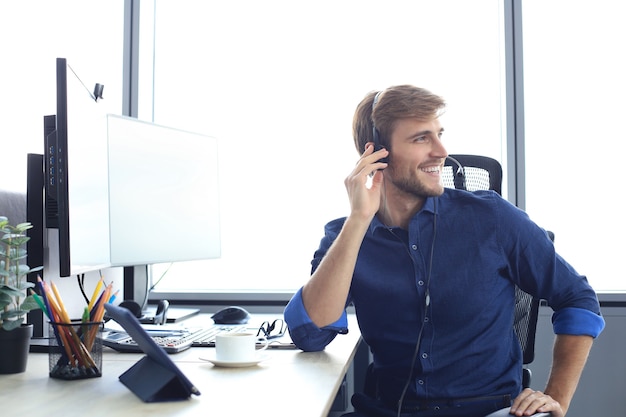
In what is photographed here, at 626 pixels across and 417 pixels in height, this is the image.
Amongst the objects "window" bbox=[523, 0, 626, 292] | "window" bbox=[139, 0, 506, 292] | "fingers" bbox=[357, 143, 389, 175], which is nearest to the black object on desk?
"fingers" bbox=[357, 143, 389, 175]

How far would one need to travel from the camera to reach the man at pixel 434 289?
4.91ft

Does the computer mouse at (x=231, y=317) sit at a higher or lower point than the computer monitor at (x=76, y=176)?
lower

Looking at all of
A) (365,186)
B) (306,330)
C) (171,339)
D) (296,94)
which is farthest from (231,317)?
(296,94)

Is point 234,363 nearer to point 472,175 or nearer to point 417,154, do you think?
point 417,154

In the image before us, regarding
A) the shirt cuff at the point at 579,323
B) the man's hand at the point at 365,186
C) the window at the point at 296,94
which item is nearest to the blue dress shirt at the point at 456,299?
the shirt cuff at the point at 579,323

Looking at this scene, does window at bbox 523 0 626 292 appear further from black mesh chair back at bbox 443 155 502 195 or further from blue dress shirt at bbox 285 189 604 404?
blue dress shirt at bbox 285 189 604 404

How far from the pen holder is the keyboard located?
0.59ft

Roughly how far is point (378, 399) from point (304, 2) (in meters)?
1.77

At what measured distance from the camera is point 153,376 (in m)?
1.07

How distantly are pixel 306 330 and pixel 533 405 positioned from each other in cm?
50

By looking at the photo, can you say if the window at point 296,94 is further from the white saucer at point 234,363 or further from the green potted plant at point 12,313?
the green potted plant at point 12,313

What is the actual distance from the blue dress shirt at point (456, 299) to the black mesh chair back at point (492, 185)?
14cm

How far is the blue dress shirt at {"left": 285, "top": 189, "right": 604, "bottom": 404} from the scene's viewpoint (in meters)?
1.51

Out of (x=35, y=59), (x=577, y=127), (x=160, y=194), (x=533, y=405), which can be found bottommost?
(x=533, y=405)
